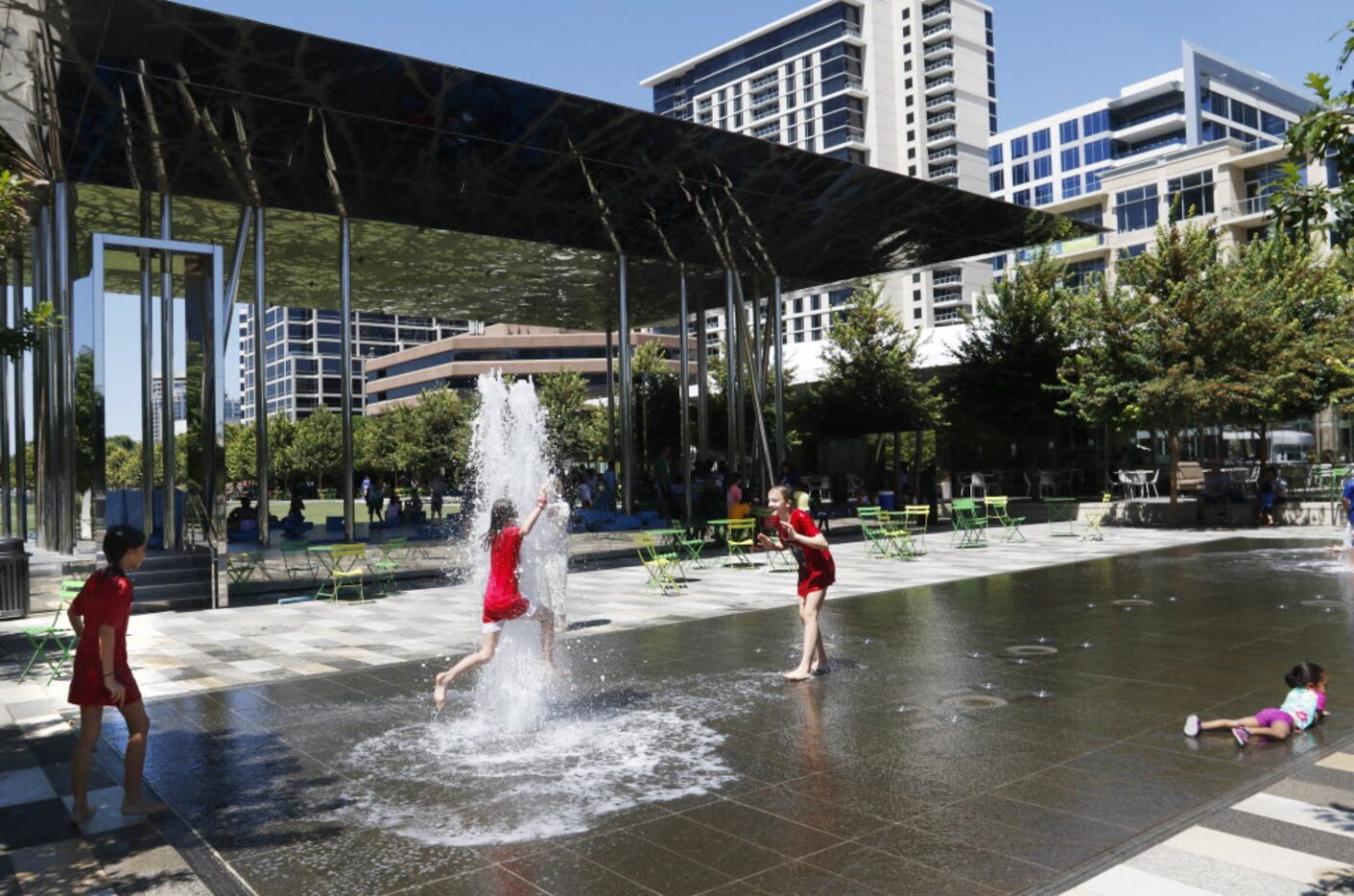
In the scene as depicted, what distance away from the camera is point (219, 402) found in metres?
15.2

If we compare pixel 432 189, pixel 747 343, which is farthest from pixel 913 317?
pixel 432 189

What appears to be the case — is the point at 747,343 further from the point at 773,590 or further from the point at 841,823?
the point at 841,823

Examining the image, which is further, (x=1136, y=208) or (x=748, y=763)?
(x=1136, y=208)

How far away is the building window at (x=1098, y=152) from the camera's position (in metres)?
94.7

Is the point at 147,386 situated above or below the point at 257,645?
above

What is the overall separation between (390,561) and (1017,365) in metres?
23.0

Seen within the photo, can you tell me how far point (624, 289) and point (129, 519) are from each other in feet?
38.3

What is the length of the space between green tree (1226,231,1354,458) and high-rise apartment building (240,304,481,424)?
117m

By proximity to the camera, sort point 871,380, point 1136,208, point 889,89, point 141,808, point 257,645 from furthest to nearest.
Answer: point 889,89 → point 1136,208 → point 871,380 → point 257,645 → point 141,808

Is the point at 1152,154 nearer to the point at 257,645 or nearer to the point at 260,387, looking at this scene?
the point at 260,387

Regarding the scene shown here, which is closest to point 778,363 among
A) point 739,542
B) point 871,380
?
point 739,542

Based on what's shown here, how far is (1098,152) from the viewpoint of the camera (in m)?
95.2

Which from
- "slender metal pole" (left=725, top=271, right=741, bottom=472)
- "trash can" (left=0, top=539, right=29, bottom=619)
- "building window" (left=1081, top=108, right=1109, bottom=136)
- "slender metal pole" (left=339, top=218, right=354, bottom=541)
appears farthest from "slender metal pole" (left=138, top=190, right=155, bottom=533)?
"building window" (left=1081, top=108, right=1109, bottom=136)

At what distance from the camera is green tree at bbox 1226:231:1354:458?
2262cm
